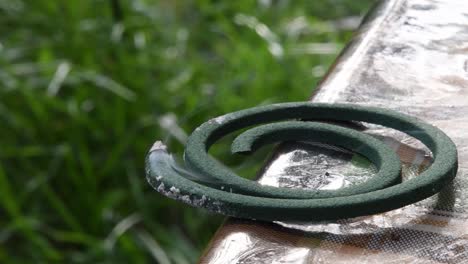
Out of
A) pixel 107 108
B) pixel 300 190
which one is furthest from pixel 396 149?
pixel 107 108

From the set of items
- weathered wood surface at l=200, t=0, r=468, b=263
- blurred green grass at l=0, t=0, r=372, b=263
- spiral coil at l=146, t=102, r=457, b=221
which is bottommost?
blurred green grass at l=0, t=0, r=372, b=263

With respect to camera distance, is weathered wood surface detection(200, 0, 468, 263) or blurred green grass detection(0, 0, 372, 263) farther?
blurred green grass detection(0, 0, 372, 263)

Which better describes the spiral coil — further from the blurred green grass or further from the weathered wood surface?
the blurred green grass

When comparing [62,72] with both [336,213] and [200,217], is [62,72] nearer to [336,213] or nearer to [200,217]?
[200,217]

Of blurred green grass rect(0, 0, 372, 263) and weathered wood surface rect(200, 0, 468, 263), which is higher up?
weathered wood surface rect(200, 0, 468, 263)

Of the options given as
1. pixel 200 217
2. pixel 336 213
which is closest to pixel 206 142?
pixel 336 213

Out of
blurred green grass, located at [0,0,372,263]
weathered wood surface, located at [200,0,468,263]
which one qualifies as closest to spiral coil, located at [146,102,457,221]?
weathered wood surface, located at [200,0,468,263]
